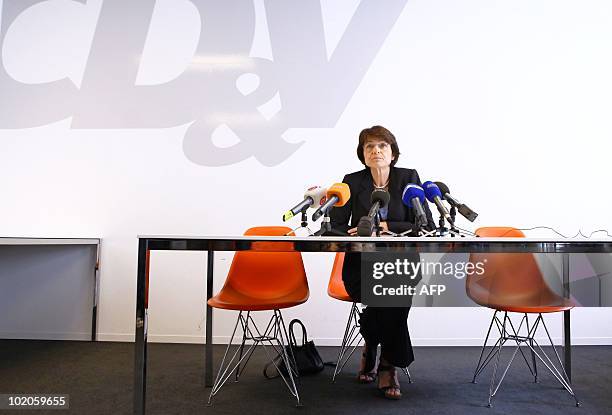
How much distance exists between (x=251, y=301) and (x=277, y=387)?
54cm

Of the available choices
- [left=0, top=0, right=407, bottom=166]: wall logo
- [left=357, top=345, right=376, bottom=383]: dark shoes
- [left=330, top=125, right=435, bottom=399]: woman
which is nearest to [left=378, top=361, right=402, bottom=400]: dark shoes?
[left=330, top=125, right=435, bottom=399]: woman

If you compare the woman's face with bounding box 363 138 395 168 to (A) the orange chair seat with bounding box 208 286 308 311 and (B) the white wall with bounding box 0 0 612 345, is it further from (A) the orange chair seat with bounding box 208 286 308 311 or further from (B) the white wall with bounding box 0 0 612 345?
(B) the white wall with bounding box 0 0 612 345

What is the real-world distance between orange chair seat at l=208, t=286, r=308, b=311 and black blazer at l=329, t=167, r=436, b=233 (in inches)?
17.5

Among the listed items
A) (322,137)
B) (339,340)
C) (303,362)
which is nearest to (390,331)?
(303,362)

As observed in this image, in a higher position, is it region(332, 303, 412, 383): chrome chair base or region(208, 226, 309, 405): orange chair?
region(208, 226, 309, 405): orange chair

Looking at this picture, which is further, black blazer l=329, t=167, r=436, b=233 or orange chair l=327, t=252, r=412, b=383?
orange chair l=327, t=252, r=412, b=383

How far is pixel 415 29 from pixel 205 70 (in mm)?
1789

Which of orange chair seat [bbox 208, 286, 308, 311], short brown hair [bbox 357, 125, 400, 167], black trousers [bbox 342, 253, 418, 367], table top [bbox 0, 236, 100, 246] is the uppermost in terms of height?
short brown hair [bbox 357, 125, 400, 167]

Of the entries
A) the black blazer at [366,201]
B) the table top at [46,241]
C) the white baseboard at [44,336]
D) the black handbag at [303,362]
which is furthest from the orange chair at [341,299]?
the white baseboard at [44,336]

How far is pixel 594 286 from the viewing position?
1.44m

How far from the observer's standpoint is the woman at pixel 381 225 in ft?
6.50

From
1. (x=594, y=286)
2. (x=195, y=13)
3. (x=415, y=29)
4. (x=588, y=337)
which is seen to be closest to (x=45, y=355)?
(x=195, y=13)

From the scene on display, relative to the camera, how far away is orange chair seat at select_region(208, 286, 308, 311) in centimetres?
203

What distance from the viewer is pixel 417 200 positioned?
63.2 inches
